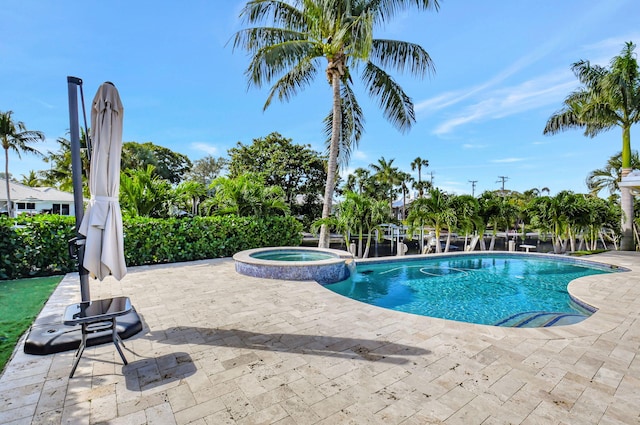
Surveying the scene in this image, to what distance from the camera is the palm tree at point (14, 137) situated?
23233mm

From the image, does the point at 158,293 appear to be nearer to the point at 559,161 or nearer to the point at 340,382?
the point at 340,382

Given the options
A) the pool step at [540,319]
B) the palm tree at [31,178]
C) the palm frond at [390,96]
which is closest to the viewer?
the pool step at [540,319]

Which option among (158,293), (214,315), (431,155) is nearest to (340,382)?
(214,315)

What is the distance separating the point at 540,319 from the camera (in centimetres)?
591

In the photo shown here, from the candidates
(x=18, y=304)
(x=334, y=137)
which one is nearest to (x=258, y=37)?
(x=334, y=137)

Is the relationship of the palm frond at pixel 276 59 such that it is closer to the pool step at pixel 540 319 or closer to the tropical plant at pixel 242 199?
the tropical plant at pixel 242 199

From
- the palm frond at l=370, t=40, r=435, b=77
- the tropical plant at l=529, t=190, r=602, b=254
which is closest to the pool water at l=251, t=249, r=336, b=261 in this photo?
the palm frond at l=370, t=40, r=435, b=77

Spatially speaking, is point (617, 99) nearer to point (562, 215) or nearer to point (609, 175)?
point (562, 215)

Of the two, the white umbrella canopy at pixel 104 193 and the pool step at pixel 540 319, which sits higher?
the white umbrella canopy at pixel 104 193

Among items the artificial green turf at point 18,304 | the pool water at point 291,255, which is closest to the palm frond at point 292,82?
the pool water at point 291,255

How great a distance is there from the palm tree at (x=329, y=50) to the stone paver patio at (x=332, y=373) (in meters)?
8.00

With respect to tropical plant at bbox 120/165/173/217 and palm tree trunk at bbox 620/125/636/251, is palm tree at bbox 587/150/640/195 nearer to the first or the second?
palm tree trunk at bbox 620/125/636/251

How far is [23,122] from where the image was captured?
25016mm

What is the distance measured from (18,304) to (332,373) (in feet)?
19.7
